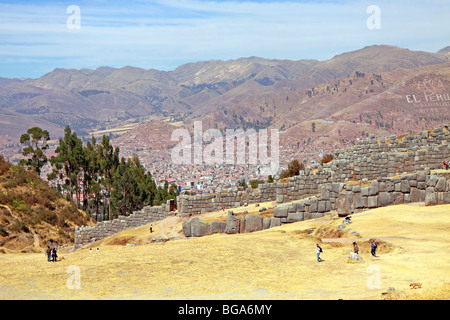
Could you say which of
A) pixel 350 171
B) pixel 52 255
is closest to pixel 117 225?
pixel 52 255

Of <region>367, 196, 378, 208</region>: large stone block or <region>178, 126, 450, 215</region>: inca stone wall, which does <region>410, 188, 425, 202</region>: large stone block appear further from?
<region>178, 126, 450, 215</region>: inca stone wall

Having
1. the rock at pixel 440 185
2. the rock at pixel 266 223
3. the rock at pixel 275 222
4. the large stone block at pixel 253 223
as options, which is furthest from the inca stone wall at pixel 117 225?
the rock at pixel 440 185

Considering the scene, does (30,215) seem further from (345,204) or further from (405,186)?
(405,186)

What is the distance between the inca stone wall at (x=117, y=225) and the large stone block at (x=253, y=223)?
11.9 meters

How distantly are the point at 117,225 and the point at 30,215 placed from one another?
9.92 metres

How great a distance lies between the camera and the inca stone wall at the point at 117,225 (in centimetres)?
4031

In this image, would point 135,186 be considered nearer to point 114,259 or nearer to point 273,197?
point 273,197

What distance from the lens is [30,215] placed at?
151 feet

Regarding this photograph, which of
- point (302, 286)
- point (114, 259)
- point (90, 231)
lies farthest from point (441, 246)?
point (90, 231)

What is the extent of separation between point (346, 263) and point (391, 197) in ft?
35.4

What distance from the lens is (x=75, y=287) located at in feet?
58.9

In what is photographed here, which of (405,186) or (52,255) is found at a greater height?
(405,186)
